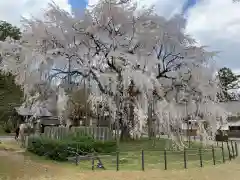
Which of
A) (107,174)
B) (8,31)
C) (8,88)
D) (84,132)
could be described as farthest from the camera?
(8,31)

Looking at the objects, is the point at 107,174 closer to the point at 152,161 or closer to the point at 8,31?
the point at 152,161

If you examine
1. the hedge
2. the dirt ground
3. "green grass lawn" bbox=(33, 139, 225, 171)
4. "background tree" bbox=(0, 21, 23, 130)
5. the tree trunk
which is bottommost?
the dirt ground

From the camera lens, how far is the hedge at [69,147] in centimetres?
1477

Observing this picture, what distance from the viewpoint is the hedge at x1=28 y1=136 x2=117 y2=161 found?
1477 cm

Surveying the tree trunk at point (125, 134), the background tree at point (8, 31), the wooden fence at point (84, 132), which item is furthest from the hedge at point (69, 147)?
the background tree at point (8, 31)

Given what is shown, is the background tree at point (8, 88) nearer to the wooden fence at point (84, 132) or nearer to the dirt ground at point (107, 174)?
the wooden fence at point (84, 132)

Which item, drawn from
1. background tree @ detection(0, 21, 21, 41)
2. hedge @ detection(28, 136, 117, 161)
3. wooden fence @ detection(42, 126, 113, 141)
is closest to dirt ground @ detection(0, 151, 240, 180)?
hedge @ detection(28, 136, 117, 161)

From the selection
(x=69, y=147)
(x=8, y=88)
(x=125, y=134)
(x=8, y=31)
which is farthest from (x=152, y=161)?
(x=8, y=31)

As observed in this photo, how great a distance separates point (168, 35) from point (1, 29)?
39.3 feet

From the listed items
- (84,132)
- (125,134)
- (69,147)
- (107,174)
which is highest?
(84,132)

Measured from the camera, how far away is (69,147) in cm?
1490

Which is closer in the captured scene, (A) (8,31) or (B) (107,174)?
(B) (107,174)

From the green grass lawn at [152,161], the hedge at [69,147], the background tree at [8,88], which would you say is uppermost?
the background tree at [8,88]

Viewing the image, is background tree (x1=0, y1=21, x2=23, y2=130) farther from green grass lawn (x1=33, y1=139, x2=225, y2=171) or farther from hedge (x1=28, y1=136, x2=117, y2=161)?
green grass lawn (x1=33, y1=139, x2=225, y2=171)
